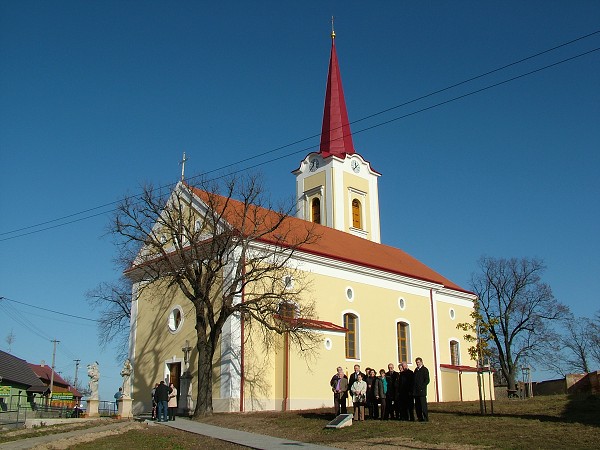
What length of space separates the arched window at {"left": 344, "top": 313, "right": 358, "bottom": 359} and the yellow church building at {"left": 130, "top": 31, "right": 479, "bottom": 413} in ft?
0.17

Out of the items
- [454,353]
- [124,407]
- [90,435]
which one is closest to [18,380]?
[124,407]

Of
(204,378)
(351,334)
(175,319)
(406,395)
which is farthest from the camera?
(351,334)

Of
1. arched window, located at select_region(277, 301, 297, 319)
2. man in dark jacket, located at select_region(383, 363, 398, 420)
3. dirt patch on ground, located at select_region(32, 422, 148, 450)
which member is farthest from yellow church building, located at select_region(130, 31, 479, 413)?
man in dark jacket, located at select_region(383, 363, 398, 420)

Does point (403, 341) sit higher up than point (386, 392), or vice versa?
point (403, 341)

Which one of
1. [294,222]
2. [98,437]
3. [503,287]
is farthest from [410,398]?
[503,287]

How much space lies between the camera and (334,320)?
96.9 ft

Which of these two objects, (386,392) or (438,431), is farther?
(386,392)

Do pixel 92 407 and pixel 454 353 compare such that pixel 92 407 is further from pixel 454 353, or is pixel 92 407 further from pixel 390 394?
pixel 454 353

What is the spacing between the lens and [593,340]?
5481 cm

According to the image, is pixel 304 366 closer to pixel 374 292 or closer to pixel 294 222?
pixel 374 292

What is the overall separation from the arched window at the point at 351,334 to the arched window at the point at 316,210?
35.2 ft

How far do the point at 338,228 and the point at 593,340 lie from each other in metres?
29.6

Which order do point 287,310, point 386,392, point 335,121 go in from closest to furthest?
1. point 386,392
2. point 287,310
3. point 335,121

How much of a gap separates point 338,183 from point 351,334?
12347 mm
